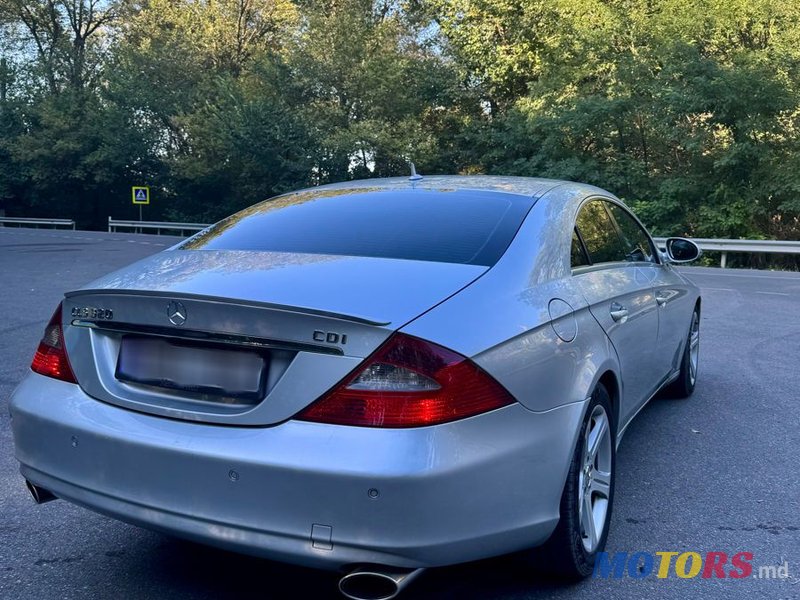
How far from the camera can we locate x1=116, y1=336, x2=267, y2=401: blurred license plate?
243 centimetres

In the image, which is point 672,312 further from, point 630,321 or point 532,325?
point 532,325

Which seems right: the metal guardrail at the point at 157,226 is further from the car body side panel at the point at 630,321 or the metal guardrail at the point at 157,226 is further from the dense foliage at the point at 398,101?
the car body side panel at the point at 630,321

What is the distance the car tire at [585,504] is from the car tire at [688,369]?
92.4 inches

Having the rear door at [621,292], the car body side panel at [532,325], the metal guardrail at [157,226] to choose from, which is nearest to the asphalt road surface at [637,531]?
the rear door at [621,292]

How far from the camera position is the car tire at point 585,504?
2.76 m

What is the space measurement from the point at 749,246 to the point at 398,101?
1476 cm

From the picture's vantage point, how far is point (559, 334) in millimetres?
2805

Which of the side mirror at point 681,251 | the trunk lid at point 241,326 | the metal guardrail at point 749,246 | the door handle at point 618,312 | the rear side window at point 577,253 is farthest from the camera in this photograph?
the metal guardrail at point 749,246

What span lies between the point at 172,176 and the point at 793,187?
91.4ft

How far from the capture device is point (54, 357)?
9.32 feet

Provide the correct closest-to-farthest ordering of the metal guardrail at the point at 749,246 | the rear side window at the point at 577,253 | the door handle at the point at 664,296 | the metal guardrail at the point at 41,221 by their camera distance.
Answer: the rear side window at the point at 577,253 → the door handle at the point at 664,296 → the metal guardrail at the point at 749,246 → the metal guardrail at the point at 41,221

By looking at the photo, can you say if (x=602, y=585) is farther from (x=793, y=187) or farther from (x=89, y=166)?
(x=89, y=166)

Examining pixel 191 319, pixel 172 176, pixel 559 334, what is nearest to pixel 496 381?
pixel 559 334

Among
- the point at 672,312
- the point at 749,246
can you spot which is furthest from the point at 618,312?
the point at 749,246
